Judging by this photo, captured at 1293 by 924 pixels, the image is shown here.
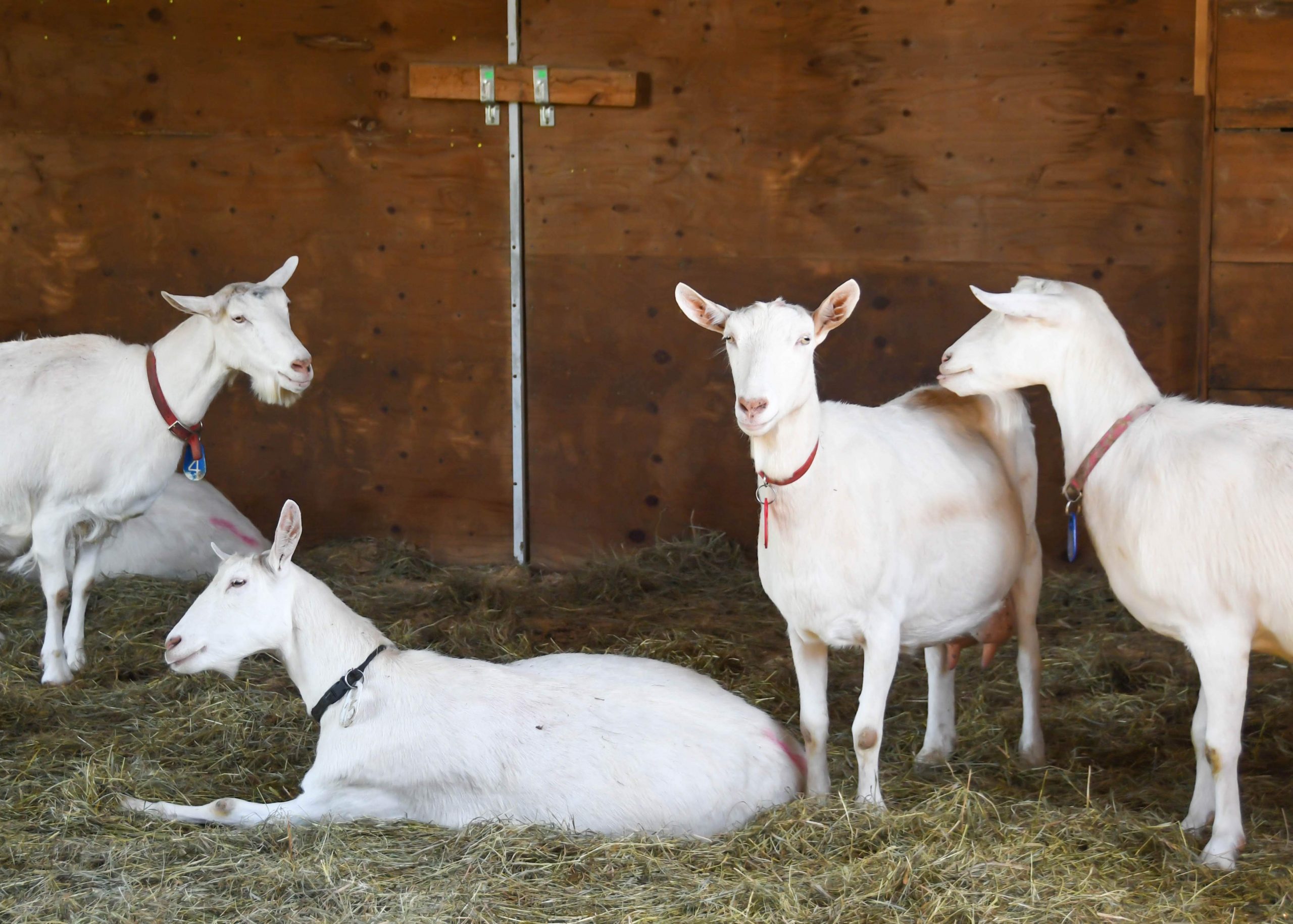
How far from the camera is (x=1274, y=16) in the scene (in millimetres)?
6508

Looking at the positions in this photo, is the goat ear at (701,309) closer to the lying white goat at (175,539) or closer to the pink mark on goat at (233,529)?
the lying white goat at (175,539)

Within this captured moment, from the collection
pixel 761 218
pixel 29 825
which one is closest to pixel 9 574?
pixel 29 825

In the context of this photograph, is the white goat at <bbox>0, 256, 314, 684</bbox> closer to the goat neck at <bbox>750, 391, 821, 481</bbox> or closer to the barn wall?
the barn wall

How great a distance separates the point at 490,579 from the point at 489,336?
1378 mm

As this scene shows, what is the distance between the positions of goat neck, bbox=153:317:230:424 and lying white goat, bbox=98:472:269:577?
121cm

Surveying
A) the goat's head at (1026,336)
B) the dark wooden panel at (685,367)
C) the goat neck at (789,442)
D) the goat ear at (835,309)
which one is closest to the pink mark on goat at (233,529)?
the dark wooden panel at (685,367)

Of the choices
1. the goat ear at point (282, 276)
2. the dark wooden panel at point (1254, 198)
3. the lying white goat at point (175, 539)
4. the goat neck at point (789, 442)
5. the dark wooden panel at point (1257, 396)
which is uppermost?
the dark wooden panel at point (1254, 198)

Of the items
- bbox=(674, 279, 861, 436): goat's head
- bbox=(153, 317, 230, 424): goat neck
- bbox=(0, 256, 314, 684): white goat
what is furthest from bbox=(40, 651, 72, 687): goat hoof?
bbox=(674, 279, 861, 436): goat's head

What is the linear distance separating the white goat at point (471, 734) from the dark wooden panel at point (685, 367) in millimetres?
3189

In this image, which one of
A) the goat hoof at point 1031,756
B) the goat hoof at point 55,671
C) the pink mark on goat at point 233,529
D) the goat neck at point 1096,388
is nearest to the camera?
the goat neck at point 1096,388

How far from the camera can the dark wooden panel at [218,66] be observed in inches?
290

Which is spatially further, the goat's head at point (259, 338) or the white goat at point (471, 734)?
the goat's head at point (259, 338)

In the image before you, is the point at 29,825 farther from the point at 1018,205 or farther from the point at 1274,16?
the point at 1274,16

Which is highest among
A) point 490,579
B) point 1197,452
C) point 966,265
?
point 966,265
